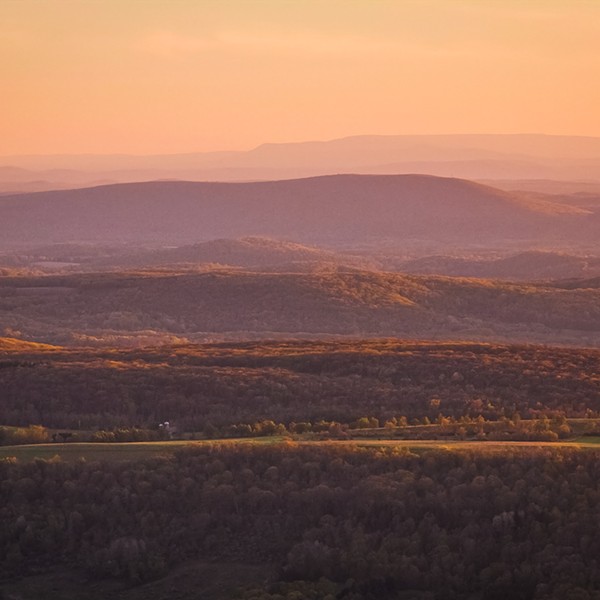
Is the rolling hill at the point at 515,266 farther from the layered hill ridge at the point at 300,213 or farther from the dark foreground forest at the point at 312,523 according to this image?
the dark foreground forest at the point at 312,523

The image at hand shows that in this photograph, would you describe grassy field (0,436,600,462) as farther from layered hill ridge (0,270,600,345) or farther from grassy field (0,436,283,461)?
layered hill ridge (0,270,600,345)

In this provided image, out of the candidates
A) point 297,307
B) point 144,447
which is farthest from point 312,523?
point 297,307

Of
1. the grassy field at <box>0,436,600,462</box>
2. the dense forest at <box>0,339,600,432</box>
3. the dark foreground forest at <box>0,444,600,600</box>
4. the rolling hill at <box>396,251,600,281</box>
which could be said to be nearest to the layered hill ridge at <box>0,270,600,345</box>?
the dense forest at <box>0,339,600,432</box>

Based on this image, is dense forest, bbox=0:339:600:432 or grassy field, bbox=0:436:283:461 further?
dense forest, bbox=0:339:600:432

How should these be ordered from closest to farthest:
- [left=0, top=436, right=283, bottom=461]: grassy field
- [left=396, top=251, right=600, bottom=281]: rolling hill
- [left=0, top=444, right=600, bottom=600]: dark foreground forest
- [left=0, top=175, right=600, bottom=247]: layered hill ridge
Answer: [left=0, top=444, right=600, bottom=600]: dark foreground forest
[left=0, top=436, right=283, bottom=461]: grassy field
[left=396, top=251, right=600, bottom=281]: rolling hill
[left=0, top=175, right=600, bottom=247]: layered hill ridge

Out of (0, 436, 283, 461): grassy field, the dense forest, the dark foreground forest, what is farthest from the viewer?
the dense forest

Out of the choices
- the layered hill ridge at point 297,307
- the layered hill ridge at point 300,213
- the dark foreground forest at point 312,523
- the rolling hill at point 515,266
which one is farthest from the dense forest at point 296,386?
the layered hill ridge at point 300,213
